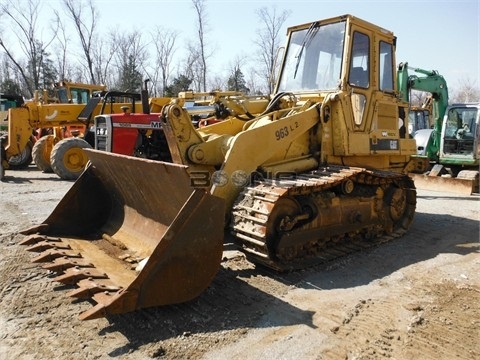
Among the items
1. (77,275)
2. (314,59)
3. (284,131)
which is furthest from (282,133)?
(77,275)

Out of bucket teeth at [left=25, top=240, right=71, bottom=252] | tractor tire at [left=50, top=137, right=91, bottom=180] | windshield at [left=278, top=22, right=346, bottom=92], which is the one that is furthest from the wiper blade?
tractor tire at [left=50, top=137, right=91, bottom=180]

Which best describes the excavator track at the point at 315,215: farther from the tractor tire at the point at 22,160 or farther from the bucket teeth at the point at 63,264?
the tractor tire at the point at 22,160

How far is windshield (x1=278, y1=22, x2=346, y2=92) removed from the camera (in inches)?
230

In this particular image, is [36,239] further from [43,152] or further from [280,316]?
[43,152]

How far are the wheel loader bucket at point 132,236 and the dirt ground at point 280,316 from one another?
274mm

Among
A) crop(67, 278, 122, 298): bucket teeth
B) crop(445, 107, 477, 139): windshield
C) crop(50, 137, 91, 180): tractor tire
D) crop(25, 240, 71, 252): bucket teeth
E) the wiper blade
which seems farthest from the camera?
crop(445, 107, 477, 139): windshield

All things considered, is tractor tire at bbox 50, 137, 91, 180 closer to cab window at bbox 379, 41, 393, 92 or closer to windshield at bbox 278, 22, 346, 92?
windshield at bbox 278, 22, 346, 92

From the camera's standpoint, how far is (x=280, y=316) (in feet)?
12.1

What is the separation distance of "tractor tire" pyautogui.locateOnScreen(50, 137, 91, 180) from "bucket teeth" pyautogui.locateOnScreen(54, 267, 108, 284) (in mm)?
8202

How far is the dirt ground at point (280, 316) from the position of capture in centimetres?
317

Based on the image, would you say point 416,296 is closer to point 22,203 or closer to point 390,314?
point 390,314

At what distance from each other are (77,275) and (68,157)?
344 inches

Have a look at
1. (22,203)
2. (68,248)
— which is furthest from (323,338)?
(22,203)

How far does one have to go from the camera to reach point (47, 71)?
143 feet
